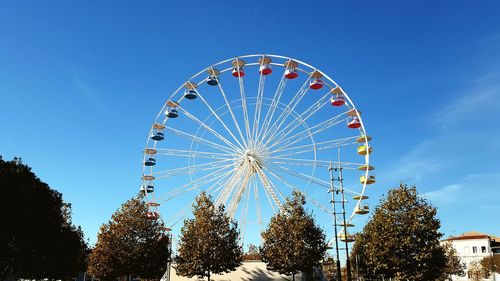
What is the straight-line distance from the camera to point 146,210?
161ft

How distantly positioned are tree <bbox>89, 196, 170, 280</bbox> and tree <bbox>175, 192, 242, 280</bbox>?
310 cm

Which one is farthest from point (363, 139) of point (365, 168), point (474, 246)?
point (474, 246)

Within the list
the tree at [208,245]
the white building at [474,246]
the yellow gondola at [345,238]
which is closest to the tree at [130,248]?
the tree at [208,245]

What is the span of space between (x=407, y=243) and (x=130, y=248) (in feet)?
86.7

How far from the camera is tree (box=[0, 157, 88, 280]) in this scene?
34.4m

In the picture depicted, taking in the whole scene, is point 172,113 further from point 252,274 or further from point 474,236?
point 474,236

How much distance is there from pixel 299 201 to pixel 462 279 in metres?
74.0

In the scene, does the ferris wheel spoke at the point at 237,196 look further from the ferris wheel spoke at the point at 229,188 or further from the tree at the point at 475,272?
the tree at the point at 475,272

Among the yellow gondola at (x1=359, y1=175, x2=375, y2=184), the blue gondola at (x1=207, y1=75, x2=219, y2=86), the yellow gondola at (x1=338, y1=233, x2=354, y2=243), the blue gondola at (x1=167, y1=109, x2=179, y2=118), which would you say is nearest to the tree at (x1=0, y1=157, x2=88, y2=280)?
the blue gondola at (x1=167, y1=109, x2=179, y2=118)

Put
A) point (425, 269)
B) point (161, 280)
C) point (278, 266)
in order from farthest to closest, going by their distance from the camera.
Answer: point (161, 280) < point (278, 266) < point (425, 269)

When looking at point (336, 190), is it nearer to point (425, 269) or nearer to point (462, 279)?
point (425, 269)

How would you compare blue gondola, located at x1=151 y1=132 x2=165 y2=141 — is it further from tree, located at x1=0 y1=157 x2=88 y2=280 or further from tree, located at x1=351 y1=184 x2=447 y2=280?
tree, located at x1=351 y1=184 x2=447 y2=280

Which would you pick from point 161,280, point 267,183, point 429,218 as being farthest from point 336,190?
point 161,280

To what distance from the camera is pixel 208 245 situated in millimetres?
43750
